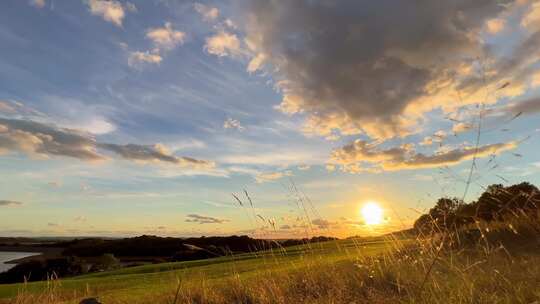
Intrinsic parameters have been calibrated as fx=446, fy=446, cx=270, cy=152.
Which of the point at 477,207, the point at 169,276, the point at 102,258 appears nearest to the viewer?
the point at 477,207

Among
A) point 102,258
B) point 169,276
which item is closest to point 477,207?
point 169,276

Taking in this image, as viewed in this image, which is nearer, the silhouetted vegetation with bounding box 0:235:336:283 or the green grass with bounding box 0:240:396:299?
the green grass with bounding box 0:240:396:299

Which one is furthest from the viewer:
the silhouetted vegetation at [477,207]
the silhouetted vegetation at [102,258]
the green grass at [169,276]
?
the silhouetted vegetation at [102,258]

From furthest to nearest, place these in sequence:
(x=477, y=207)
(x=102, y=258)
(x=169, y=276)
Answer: (x=102, y=258), (x=169, y=276), (x=477, y=207)

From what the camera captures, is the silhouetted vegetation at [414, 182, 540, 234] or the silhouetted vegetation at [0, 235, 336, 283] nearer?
the silhouetted vegetation at [414, 182, 540, 234]

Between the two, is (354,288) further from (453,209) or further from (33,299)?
(33,299)

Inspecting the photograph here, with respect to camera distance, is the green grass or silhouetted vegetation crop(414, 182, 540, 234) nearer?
silhouetted vegetation crop(414, 182, 540, 234)

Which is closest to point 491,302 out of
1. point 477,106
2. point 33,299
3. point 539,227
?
point 477,106

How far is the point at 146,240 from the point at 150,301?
4399 centimetres

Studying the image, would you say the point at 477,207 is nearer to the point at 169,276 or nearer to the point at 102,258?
the point at 169,276

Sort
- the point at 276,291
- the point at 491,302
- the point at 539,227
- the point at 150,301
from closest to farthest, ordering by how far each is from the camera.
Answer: the point at 491,302 → the point at 276,291 → the point at 150,301 → the point at 539,227

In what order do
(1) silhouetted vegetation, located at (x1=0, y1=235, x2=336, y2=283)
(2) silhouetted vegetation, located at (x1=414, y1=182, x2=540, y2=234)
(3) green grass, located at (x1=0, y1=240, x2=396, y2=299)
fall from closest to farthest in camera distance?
(2) silhouetted vegetation, located at (x1=414, y1=182, x2=540, y2=234)
(3) green grass, located at (x1=0, y1=240, x2=396, y2=299)
(1) silhouetted vegetation, located at (x1=0, y1=235, x2=336, y2=283)

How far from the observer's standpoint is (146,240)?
1962 inches

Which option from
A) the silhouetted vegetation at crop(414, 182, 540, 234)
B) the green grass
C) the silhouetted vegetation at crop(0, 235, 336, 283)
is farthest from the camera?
the silhouetted vegetation at crop(0, 235, 336, 283)
